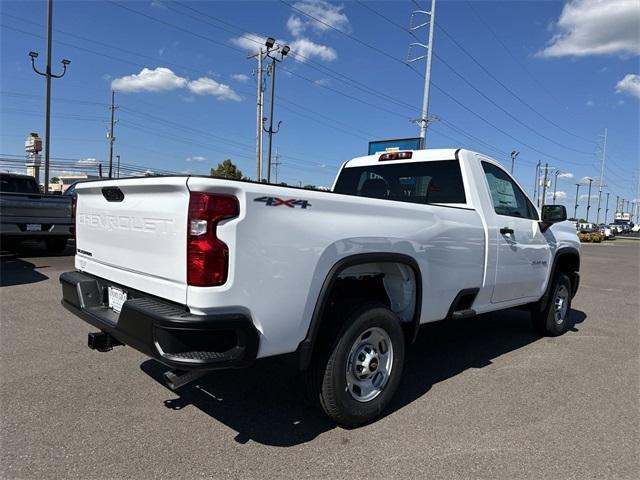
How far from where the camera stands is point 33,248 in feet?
43.9

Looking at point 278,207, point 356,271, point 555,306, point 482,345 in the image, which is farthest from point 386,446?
point 555,306

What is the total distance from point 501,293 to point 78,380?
3940 mm

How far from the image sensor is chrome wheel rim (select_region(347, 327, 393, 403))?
3.31 meters

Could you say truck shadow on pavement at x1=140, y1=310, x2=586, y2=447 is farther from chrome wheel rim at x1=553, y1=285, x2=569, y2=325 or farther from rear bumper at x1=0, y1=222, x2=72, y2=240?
rear bumper at x1=0, y1=222, x2=72, y2=240

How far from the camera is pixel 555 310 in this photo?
6.06 meters

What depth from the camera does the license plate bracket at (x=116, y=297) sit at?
10.4 ft

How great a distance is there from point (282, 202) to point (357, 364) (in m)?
1.38

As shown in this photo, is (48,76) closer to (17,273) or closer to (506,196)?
(17,273)

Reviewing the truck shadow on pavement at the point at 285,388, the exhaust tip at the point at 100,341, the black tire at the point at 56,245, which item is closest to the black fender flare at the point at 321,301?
the truck shadow on pavement at the point at 285,388

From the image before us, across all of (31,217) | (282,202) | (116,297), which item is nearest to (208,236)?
(282,202)

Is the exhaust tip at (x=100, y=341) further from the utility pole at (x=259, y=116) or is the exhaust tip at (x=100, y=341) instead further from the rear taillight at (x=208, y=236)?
the utility pole at (x=259, y=116)

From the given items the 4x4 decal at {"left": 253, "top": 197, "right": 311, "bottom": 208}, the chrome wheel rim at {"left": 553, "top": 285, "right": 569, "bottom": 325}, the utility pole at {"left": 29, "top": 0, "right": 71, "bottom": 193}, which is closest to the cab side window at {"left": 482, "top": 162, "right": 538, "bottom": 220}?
the chrome wheel rim at {"left": 553, "top": 285, "right": 569, "bottom": 325}

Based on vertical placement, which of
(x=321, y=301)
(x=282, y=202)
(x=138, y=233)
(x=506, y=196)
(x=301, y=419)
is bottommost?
(x=301, y=419)

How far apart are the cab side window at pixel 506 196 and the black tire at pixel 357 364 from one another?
198 centimetres
